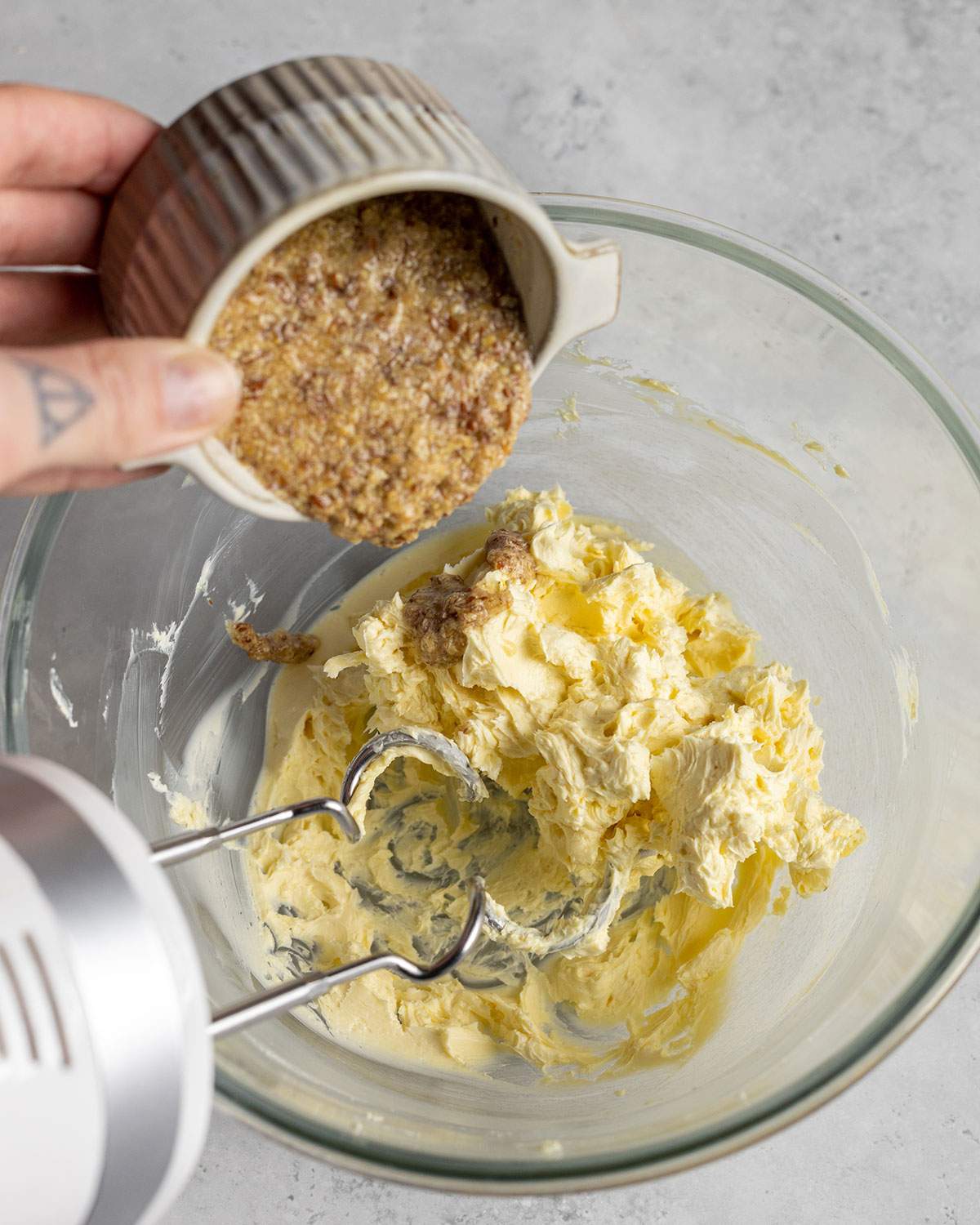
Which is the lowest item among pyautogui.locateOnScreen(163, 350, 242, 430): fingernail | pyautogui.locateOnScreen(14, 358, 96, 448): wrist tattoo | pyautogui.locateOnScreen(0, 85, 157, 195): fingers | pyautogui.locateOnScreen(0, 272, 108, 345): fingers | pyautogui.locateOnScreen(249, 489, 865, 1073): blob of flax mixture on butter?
pyautogui.locateOnScreen(249, 489, 865, 1073): blob of flax mixture on butter

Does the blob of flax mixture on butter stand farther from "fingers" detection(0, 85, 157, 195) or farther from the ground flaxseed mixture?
"fingers" detection(0, 85, 157, 195)

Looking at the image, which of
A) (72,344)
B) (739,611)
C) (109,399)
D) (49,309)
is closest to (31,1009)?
(109,399)

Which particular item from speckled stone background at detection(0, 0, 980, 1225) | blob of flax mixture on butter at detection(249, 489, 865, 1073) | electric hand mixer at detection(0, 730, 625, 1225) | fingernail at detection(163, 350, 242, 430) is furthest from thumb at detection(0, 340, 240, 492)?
speckled stone background at detection(0, 0, 980, 1225)

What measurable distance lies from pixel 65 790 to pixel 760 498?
3.69 feet

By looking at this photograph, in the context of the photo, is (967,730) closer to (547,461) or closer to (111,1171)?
(547,461)

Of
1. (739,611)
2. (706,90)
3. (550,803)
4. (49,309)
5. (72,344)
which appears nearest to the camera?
(72,344)

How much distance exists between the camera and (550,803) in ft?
5.00

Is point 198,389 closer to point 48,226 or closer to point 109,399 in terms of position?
point 109,399

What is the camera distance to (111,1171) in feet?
3.20

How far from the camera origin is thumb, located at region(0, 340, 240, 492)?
3.19 feet

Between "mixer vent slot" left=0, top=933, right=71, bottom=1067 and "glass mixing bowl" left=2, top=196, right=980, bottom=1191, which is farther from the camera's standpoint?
"glass mixing bowl" left=2, top=196, right=980, bottom=1191

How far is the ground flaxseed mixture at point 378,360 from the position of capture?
1.09m

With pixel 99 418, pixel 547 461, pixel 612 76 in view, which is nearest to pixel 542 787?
pixel 547 461

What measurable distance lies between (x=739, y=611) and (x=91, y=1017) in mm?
1190
